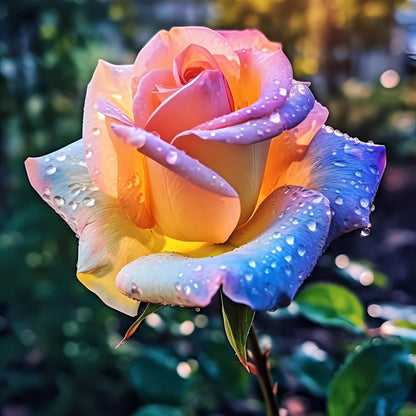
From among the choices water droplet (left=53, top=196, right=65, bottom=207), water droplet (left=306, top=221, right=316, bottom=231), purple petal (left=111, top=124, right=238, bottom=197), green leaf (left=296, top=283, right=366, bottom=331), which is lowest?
green leaf (left=296, top=283, right=366, bottom=331)

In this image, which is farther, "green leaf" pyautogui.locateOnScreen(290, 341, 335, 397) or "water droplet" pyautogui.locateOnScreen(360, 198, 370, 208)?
"green leaf" pyautogui.locateOnScreen(290, 341, 335, 397)

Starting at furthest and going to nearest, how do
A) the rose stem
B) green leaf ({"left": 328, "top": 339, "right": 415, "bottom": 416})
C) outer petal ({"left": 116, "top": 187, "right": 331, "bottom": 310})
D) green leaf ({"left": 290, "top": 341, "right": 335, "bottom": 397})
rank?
green leaf ({"left": 290, "top": 341, "right": 335, "bottom": 397}) → green leaf ({"left": 328, "top": 339, "right": 415, "bottom": 416}) → the rose stem → outer petal ({"left": 116, "top": 187, "right": 331, "bottom": 310})

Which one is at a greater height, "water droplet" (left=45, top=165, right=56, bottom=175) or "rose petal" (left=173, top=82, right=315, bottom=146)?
"rose petal" (left=173, top=82, right=315, bottom=146)

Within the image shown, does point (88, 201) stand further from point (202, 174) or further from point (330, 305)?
point (330, 305)

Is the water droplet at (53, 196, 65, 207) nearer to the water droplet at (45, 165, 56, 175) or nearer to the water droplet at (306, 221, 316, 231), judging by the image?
A: the water droplet at (45, 165, 56, 175)

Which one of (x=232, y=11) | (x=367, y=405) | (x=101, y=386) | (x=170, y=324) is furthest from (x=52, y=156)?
(x=232, y=11)

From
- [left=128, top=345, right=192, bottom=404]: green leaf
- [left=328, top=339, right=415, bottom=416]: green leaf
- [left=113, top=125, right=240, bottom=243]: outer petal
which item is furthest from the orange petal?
[left=128, top=345, right=192, bottom=404]: green leaf

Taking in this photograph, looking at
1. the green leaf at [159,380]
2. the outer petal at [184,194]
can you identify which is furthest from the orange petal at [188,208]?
the green leaf at [159,380]

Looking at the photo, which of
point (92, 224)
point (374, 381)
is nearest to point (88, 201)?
point (92, 224)
